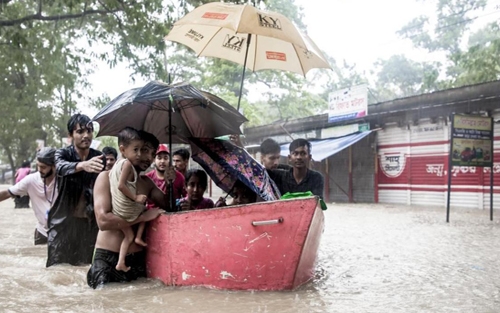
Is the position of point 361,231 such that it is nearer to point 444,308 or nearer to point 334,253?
point 334,253

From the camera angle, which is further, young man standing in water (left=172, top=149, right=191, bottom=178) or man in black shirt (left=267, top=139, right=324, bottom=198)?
young man standing in water (left=172, top=149, right=191, bottom=178)

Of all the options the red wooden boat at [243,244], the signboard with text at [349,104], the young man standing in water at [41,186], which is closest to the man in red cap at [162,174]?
the young man standing in water at [41,186]

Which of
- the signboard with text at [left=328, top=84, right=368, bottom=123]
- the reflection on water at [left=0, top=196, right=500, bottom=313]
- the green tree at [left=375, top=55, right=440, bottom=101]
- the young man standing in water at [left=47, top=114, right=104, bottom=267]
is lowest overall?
the reflection on water at [left=0, top=196, right=500, bottom=313]

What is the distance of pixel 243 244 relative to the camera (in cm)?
350

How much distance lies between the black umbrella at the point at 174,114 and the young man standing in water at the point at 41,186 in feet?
2.81

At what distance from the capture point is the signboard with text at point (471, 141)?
8953 mm

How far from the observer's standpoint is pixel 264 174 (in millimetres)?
4348

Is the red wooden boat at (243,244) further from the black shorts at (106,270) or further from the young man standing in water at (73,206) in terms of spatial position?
the young man standing in water at (73,206)

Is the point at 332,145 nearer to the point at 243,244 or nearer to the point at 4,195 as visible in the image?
the point at 4,195

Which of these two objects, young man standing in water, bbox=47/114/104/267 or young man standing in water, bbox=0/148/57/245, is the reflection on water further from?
young man standing in water, bbox=0/148/57/245

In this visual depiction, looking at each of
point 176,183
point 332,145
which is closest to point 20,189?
point 176,183

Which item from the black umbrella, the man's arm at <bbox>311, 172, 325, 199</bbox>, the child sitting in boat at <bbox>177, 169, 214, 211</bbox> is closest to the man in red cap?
the black umbrella

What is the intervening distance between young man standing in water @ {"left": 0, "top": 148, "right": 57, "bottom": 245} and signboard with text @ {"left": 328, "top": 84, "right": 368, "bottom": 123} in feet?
37.8

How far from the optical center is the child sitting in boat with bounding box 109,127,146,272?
3.55 m
